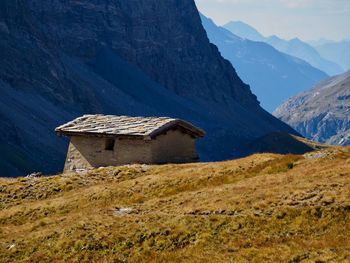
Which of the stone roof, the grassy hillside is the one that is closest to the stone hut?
the stone roof

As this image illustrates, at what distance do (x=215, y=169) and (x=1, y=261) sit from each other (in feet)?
37.0

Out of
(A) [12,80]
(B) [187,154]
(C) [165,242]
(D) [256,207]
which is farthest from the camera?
(A) [12,80]

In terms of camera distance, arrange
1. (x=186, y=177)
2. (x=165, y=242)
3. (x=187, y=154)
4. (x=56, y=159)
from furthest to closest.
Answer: (x=56, y=159)
(x=187, y=154)
(x=186, y=177)
(x=165, y=242)

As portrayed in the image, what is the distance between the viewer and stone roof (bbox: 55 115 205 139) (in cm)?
3225

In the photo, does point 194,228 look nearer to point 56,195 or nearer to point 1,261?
point 1,261

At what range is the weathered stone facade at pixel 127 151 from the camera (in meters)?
32.4

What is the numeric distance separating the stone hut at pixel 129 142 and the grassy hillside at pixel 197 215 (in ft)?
15.0

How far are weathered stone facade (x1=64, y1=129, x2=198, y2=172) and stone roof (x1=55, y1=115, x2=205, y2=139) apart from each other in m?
0.42

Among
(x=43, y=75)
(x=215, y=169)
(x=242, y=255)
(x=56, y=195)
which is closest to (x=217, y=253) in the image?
(x=242, y=255)

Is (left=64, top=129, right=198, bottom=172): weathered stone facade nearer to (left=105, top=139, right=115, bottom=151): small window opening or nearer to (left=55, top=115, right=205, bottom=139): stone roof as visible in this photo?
(left=105, top=139, right=115, bottom=151): small window opening

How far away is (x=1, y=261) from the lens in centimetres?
1953

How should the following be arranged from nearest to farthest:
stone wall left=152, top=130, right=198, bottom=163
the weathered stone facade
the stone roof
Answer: the stone roof → the weathered stone facade → stone wall left=152, top=130, right=198, bottom=163

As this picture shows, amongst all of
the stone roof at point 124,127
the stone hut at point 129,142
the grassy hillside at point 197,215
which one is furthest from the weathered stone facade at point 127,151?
the grassy hillside at point 197,215

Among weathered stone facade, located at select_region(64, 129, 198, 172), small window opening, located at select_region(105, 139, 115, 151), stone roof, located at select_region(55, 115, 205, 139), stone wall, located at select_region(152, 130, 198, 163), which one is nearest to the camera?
stone roof, located at select_region(55, 115, 205, 139)
